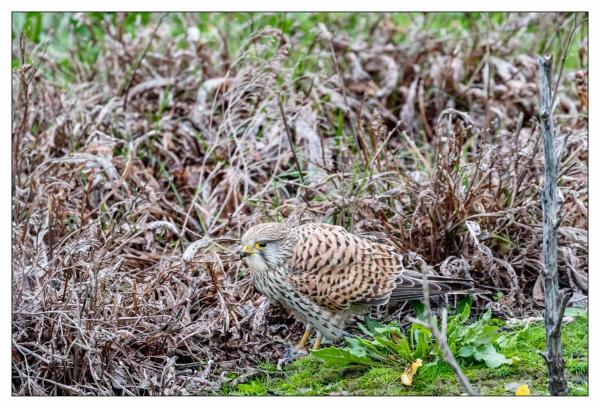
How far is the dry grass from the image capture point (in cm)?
471

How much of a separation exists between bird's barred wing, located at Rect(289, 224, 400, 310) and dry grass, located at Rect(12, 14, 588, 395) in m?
0.37

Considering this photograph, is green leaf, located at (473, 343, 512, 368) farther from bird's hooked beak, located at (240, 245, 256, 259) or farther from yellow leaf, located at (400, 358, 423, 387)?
bird's hooked beak, located at (240, 245, 256, 259)

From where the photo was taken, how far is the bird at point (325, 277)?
4930 millimetres

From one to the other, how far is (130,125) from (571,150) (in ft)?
10.6

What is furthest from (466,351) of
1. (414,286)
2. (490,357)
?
(414,286)

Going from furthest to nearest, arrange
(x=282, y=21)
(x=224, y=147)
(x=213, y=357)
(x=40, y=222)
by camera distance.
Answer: (x=282, y=21) < (x=224, y=147) < (x=40, y=222) < (x=213, y=357)

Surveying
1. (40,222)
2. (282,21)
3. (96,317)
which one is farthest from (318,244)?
(282,21)

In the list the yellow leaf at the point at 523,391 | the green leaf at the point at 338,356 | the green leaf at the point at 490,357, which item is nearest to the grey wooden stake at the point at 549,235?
the yellow leaf at the point at 523,391

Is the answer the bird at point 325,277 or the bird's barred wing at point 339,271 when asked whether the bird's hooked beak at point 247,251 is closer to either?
the bird at point 325,277

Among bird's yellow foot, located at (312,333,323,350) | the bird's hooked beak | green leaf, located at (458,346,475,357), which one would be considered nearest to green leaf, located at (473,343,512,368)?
green leaf, located at (458,346,475,357)

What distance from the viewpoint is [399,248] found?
5414 millimetres

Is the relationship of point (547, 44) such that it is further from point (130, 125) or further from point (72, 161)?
point (72, 161)

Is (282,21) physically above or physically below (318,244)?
above

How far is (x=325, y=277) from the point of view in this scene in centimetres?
495
